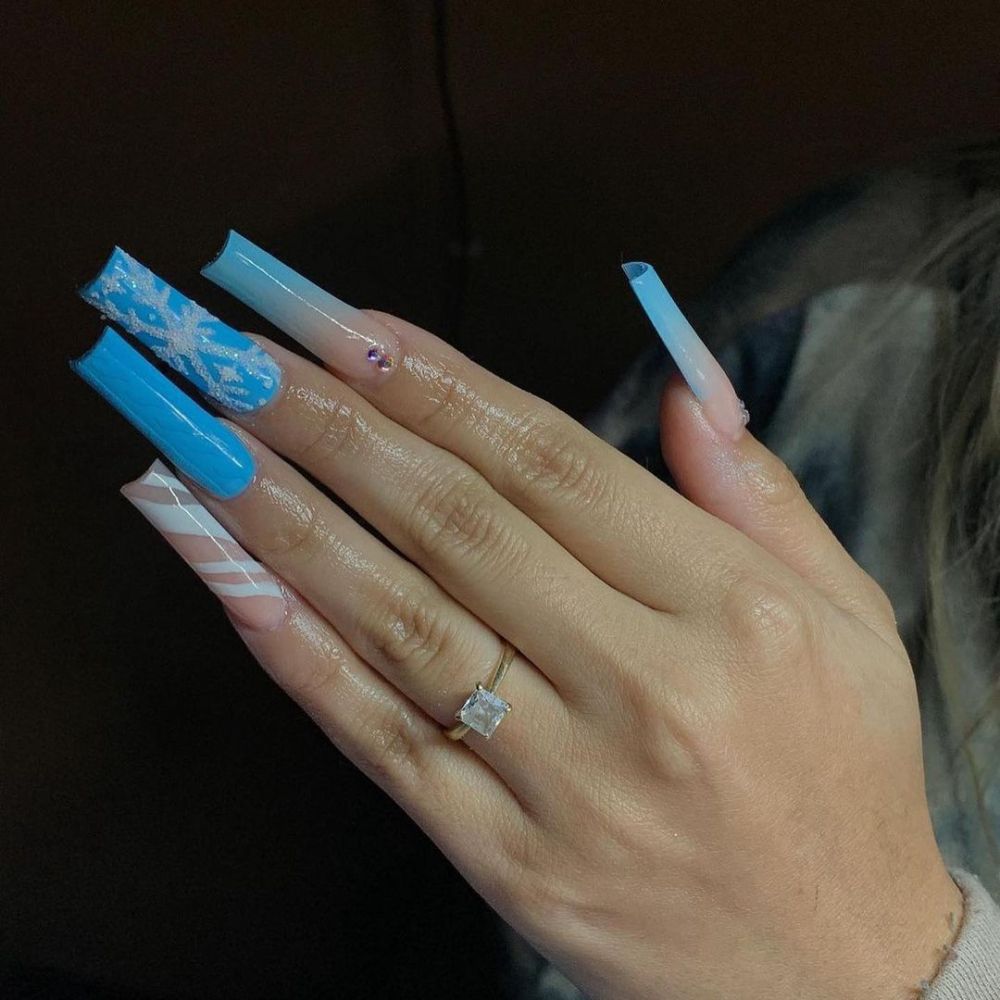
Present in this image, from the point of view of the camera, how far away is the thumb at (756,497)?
57 centimetres

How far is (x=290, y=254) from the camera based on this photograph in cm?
80

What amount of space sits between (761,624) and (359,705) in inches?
10.4

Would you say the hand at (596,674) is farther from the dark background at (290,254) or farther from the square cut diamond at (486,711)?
the dark background at (290,254)

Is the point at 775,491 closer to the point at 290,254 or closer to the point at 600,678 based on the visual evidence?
the point at 600,678

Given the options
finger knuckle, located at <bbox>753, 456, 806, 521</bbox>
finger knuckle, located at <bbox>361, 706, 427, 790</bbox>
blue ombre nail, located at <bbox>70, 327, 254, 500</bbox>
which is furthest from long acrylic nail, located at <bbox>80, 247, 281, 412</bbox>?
finger knuckle, located at <bbox>753, 456, 806, 521</bbox>

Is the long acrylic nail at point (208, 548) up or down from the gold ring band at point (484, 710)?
up

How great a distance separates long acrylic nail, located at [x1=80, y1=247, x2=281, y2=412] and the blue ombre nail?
1 cm

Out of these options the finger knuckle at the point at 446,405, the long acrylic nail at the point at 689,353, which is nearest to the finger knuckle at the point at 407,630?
the finger knuckle at the point at 446,405

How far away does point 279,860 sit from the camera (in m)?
0.83

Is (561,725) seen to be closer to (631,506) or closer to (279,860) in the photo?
(631,506)

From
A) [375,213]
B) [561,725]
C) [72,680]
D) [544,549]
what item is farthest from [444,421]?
[72,680]

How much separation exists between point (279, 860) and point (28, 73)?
0.74m

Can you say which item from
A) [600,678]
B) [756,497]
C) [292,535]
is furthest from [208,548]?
[756,497]

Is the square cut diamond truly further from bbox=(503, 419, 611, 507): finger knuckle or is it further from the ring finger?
bbox=(503, 419, 611, 507): finger knuckle
